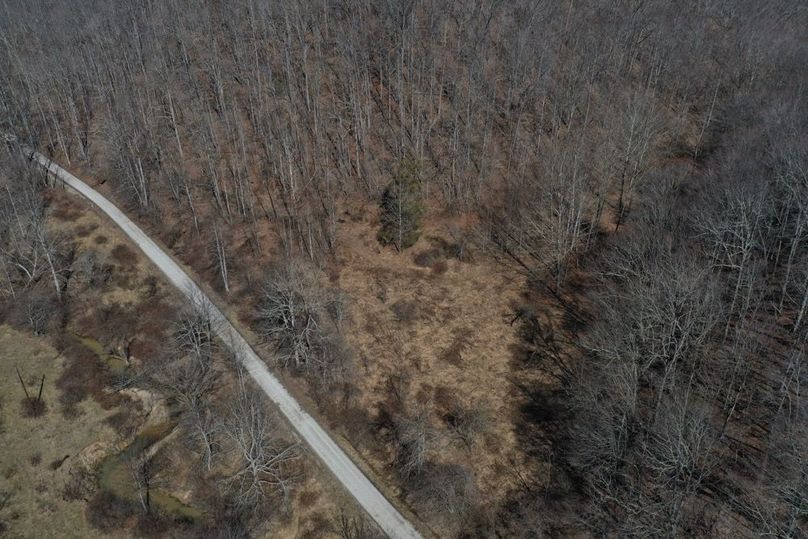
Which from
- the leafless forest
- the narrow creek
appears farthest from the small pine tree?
the narrow creek

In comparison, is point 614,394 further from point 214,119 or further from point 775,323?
point 214,119

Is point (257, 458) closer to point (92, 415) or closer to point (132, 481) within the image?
point (132, 481)

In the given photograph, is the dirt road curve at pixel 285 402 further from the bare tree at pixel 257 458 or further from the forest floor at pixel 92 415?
the bare tree at pixel 257 458

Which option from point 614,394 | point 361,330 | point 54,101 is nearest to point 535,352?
point 614,394

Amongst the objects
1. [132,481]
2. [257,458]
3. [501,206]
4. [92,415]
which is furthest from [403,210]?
[132,481]

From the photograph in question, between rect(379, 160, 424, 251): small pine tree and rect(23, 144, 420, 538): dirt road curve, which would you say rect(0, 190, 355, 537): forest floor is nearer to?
rect(23, 144, 420, 538): dirt road curve
